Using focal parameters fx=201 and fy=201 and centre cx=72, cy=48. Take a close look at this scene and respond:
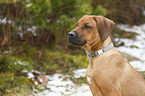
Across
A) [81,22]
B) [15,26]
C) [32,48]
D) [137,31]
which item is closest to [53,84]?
[32,48]

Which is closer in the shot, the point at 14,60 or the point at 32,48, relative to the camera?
the point at 14,60

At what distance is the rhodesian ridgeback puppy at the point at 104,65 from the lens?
283 centimetres


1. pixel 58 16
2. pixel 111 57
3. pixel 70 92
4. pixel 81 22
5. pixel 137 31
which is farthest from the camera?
pixel 137 31

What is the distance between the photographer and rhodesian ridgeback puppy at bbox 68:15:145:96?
283 centimetres

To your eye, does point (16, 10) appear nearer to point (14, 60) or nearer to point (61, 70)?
point (14, 60)

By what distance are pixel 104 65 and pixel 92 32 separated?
56 centimetres

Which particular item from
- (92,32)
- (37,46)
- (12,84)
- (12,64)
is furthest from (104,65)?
(37,46)

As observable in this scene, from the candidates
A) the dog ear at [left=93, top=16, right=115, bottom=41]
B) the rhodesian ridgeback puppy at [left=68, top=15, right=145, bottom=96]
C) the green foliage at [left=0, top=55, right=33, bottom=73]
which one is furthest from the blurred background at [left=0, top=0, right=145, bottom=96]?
the dog ear at [left=93, top=16, right=115, bottom=41]

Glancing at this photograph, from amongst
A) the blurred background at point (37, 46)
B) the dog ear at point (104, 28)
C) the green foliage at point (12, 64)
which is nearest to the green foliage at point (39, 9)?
the blurred background at point (37, 46)

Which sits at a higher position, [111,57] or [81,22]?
[81,22]

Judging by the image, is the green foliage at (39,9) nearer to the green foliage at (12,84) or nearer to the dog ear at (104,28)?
the green foliage at (12,84)

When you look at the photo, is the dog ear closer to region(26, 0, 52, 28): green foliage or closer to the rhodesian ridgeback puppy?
the rhodesian ridgeback puppy

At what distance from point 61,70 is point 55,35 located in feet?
4.65

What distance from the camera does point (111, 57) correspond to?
9.80 feet
